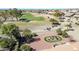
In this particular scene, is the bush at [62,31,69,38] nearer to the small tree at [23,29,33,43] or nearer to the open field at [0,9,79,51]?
the open field at [0,9,79,51]

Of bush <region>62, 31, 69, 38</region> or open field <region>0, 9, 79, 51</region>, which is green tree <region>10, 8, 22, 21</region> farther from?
bush <region>62, 31, 69, 38</region>

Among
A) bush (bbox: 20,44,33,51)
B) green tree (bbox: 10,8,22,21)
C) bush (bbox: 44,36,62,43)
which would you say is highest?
green tree (bbox: 10,8,22,21)

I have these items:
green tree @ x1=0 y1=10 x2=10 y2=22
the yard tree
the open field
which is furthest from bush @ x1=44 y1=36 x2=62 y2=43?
green tree @ x1=0 y1=10 x2=10 y2=22

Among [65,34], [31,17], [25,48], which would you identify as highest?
[31,17]

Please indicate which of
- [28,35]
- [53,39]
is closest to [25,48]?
[28,35]

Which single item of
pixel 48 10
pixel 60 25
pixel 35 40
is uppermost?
pixel 48 10

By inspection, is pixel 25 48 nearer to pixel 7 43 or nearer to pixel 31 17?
pixel 7 43

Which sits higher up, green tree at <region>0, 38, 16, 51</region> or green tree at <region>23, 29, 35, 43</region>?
green tree at <region>23, 29, 35, 43</region>

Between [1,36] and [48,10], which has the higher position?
[48,10]
